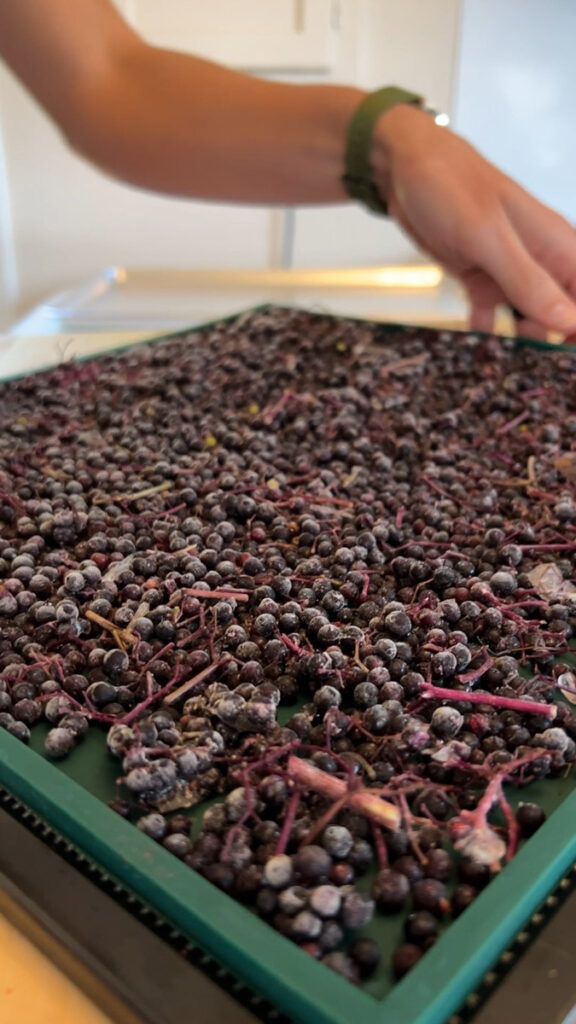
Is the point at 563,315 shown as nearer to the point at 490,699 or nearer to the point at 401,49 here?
the point at 490,699

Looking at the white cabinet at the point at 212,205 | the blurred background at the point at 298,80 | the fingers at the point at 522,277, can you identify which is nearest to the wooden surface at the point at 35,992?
the fingers at the point at 522,277

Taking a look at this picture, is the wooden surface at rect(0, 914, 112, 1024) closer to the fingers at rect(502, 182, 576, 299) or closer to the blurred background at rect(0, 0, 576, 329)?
the fingers at rect(502, 182, 576, 299)

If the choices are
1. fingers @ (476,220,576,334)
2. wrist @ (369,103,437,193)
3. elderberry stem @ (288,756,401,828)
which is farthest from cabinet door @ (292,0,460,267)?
elderberry stem @ (288,756,401,828)

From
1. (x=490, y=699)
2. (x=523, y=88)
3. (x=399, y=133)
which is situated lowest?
(x=490, y=699)

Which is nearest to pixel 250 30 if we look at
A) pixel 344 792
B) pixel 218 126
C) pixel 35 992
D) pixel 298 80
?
pixel 298 80

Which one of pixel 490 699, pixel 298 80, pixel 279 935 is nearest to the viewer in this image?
pixel 279 935

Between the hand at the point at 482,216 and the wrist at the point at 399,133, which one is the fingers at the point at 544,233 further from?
the wrist at the point at 399,133
